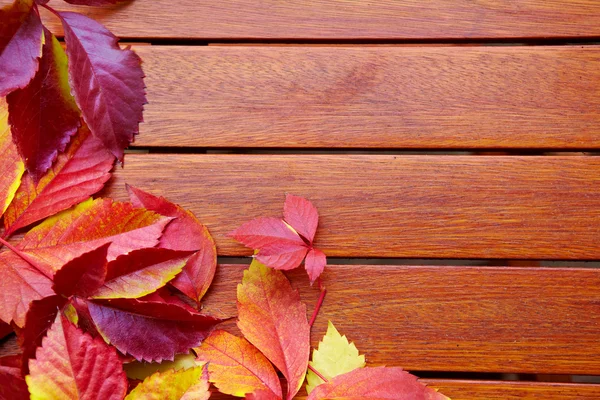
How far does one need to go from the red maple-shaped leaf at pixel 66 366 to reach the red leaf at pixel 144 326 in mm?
32

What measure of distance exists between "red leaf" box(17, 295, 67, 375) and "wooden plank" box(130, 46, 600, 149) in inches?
7.5

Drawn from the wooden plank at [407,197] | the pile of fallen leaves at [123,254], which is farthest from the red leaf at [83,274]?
the wooden plank at [407,197]

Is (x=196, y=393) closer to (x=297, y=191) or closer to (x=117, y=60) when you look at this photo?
(x=297, y=191)

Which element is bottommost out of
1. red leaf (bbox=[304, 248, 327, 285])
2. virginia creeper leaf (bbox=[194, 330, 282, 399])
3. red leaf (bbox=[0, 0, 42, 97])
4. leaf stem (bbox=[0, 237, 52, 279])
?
virginia creeper leaf (bbox=[194, 330, 282, 399])

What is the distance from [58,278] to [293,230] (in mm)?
220

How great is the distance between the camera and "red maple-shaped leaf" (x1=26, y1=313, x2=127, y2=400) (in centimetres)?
40

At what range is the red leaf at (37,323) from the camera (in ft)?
1.37

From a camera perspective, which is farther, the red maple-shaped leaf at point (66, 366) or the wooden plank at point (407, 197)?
the wooden plank at point (407, 197)

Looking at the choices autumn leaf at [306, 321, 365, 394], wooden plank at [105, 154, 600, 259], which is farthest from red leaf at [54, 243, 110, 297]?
autumn leaf at [306, 321, 365, 394]

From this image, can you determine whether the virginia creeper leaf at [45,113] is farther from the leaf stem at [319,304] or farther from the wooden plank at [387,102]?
the leaf stem at [319,304]

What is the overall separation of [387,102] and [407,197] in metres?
0.11

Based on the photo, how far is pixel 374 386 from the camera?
46 centimetres

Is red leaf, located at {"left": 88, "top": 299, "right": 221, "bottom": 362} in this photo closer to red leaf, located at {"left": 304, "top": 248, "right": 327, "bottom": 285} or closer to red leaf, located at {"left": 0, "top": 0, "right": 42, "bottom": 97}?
red leaf, located at {"left": 304, "top": 248, "right": 327, "bottom": 285}

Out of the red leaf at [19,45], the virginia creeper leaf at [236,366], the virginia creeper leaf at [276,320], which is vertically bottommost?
the virginia creeper leaf at [236,366]
